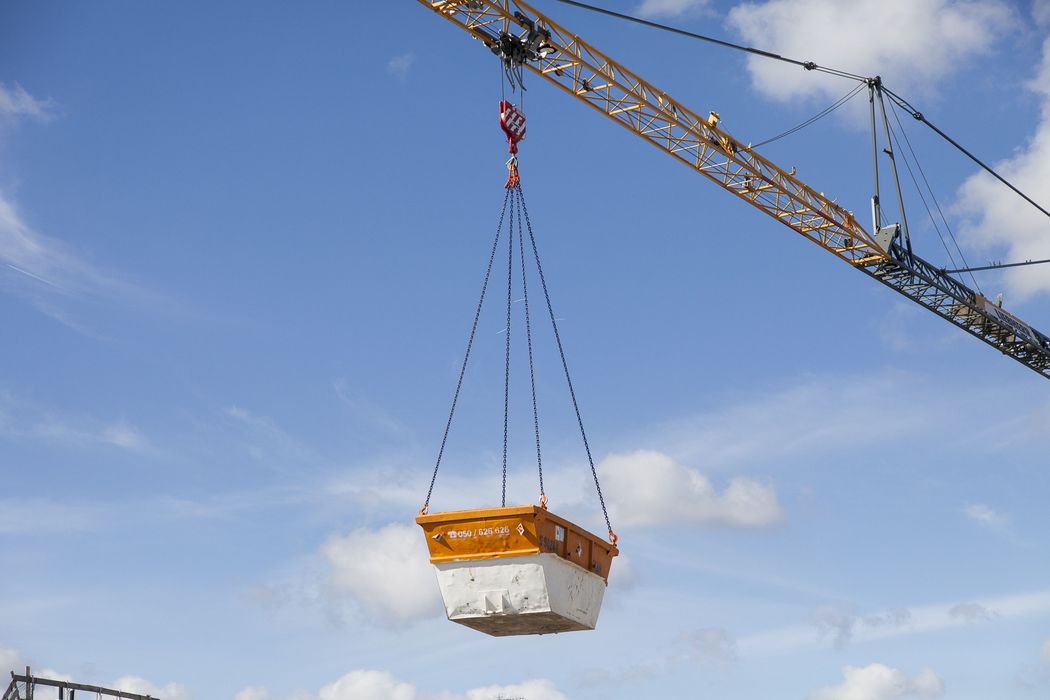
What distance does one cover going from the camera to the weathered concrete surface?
29828 millimetres

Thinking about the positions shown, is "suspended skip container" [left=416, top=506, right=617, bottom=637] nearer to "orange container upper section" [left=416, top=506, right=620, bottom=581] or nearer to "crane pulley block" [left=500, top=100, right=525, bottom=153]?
"orange container upper section" [left=416, top=506, right=620, bottom=581]

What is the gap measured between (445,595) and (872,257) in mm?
43698

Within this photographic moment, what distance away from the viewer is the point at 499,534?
98.1 ft

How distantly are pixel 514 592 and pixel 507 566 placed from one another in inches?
23.0

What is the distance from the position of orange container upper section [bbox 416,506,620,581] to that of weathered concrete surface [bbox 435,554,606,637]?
0.18 m

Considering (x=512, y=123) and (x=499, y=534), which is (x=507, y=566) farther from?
(x=512, y=123)

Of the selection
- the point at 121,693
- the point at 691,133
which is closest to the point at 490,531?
the point at 121,693

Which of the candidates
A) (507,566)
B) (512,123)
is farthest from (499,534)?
(512,123)

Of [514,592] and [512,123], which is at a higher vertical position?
[512,123]

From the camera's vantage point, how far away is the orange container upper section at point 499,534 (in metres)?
29.6

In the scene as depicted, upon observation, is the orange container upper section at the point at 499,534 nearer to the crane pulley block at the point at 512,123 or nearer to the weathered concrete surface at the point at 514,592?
the weathered concrete surface at the point at 514,592

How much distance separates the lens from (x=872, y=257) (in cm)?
6875

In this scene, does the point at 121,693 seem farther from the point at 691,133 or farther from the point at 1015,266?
the point at 1015,266

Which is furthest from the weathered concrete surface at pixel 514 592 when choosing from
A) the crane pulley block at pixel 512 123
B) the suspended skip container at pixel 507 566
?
the crane pulley block at pixel 512 123
